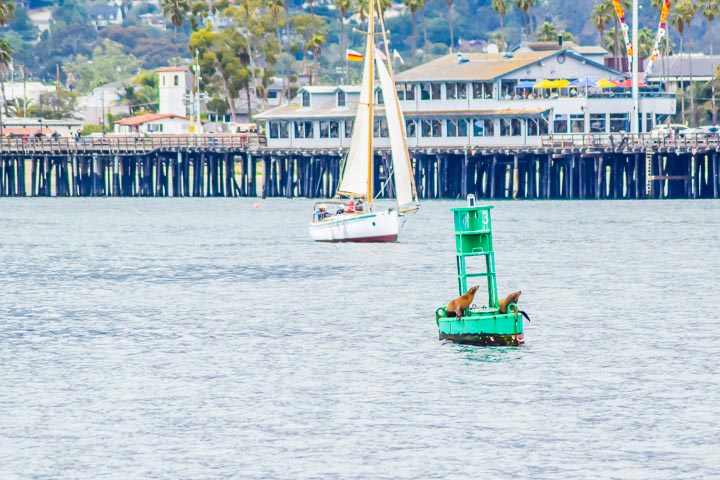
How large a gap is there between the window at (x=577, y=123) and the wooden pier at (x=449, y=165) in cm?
310

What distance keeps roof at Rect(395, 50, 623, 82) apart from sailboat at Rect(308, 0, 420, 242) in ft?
123

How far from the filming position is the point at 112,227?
96500 millimetres

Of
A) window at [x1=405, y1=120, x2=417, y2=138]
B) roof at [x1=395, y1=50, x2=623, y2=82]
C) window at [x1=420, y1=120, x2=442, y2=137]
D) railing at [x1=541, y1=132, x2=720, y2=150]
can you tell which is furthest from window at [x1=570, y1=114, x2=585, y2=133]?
window at [x1=405, y1=120, x2=417, y2=138]

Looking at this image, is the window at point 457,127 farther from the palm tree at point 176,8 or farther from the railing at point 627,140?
the palm tree at point 176,8

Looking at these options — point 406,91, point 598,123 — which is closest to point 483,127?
point 406,91

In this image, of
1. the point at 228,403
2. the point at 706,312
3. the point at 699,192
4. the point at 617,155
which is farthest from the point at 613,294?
the point at 699,192

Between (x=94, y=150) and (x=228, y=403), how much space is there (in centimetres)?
9486

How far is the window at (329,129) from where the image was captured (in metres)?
123

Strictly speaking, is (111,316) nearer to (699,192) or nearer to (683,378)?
(683,378)

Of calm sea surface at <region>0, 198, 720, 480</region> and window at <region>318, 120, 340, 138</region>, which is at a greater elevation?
Result: window at <region>318, 120, 340, 138</region>

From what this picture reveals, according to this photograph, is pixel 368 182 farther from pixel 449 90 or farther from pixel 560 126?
pixel 560 126

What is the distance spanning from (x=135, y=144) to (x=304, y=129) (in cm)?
1367

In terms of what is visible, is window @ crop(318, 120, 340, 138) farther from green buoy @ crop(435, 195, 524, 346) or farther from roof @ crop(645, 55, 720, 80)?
green buoy @ crop(435, 195, 524, 346)

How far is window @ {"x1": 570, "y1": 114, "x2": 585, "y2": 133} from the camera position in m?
118
